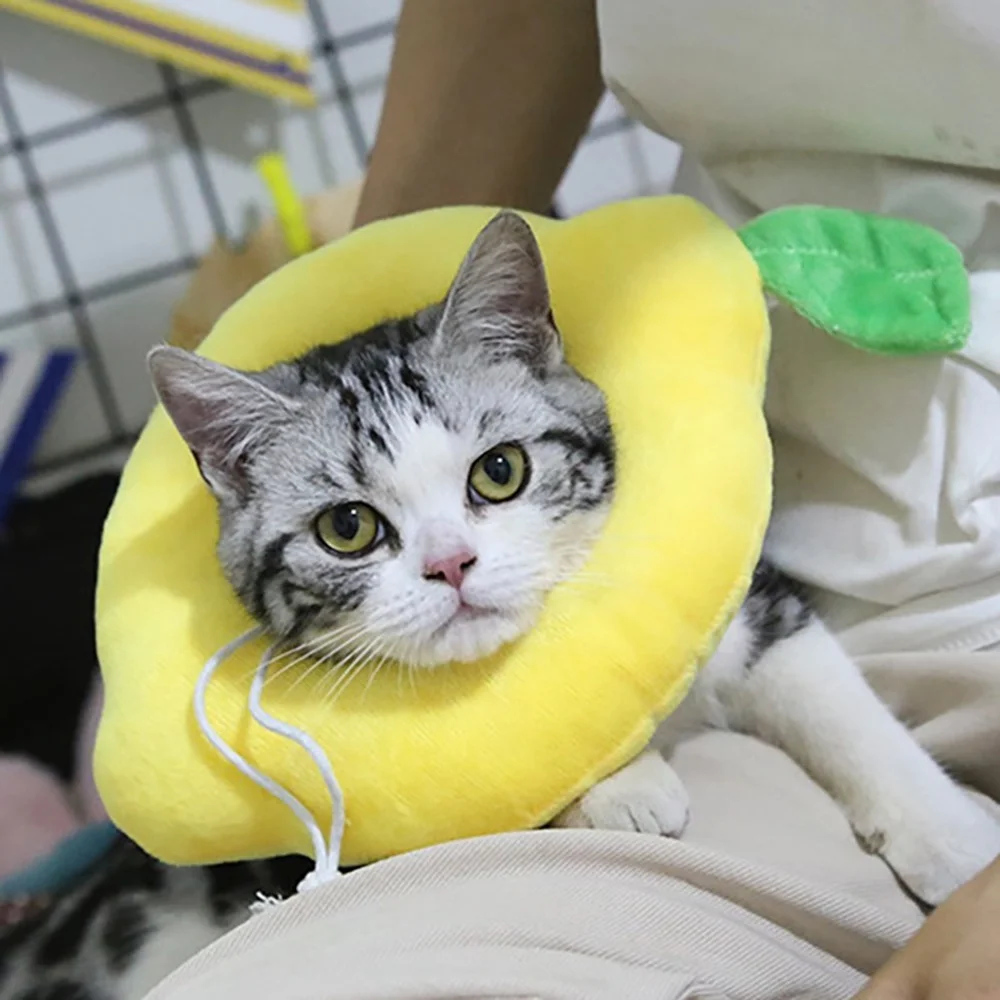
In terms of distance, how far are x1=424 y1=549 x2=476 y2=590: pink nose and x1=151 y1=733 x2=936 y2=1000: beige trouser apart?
15 centimetres

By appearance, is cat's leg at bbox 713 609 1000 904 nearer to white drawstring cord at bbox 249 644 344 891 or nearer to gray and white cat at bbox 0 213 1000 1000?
gray and white cat at bbox 0 213 1000 1000

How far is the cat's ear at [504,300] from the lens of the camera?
2.25 ft

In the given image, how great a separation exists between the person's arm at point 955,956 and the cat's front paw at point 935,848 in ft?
0.33

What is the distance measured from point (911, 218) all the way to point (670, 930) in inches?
19.4

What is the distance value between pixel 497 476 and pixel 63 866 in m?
0.71

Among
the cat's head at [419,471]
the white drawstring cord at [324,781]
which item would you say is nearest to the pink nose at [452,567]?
the cat's head at [419,471]

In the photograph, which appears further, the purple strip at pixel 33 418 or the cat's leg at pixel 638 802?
the purple strip at pixel 33 418

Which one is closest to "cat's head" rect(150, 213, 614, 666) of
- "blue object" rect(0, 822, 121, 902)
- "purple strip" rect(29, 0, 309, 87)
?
"blue object" rect(0, 822, 121, 902)

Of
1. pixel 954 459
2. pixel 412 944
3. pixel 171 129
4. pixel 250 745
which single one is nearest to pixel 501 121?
pixel 954 459

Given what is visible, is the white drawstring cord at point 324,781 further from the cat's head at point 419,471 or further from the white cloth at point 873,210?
the white cloth at point 873,210

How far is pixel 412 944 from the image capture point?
520mm

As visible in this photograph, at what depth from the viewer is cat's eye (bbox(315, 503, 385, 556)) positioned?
69cm

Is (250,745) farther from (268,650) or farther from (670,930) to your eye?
(670,930)

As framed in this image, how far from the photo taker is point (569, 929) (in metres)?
0.54
